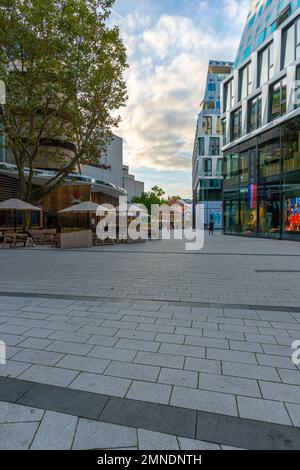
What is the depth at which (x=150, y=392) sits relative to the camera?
2773mm

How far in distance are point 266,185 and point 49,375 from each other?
24037 mm

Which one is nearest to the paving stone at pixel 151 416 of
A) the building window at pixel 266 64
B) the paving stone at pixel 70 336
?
the paving stone at pixel 70 336

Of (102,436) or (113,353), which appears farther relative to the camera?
(113,353)

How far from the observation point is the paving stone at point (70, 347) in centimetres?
365

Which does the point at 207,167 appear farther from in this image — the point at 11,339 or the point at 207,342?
the point at 11,339

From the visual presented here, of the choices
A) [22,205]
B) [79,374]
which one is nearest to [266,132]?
[22,205]

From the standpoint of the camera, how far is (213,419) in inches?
94.0

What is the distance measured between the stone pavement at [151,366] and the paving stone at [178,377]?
0.04 ft

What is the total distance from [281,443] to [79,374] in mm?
1970

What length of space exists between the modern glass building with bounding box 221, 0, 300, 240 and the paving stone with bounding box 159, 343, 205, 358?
19786mm

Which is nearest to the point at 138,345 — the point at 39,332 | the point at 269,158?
the point at 39,332

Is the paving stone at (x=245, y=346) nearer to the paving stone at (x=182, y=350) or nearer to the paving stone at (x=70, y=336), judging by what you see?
the paving stone at (x=182, y=350)

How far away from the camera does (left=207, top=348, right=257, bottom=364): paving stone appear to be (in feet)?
11.2

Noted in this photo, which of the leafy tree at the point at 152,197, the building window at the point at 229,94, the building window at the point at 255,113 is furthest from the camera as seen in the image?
the leafy tree at the point at 152,197
